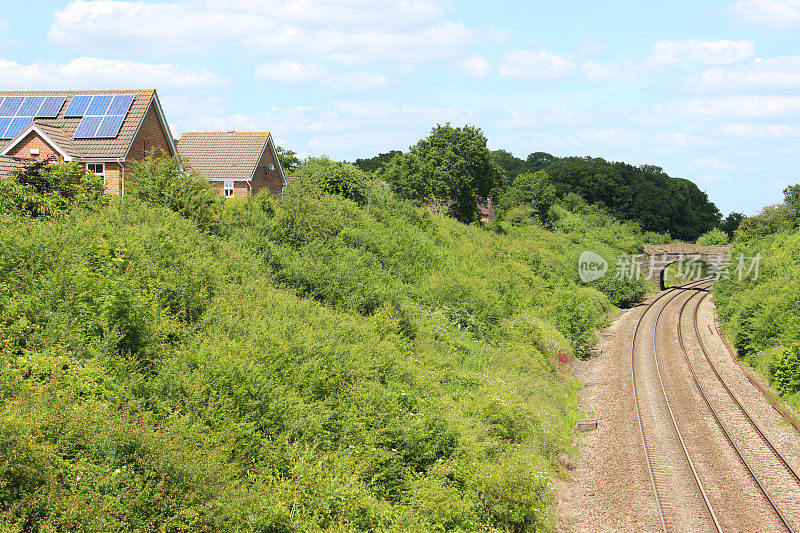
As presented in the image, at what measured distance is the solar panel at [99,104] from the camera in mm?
26453

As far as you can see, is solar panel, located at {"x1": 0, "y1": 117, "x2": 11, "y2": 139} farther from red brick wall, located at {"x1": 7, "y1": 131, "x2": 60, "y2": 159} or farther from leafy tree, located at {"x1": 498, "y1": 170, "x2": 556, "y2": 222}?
leafy tree, located at {"x1": 498, "y1": 170, "x2": 556, "y2": 222}

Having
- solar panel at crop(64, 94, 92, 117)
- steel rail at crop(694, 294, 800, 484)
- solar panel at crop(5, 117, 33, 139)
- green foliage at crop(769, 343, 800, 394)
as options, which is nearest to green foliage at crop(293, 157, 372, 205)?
solar panel at crop(64, 94, 92, 117)

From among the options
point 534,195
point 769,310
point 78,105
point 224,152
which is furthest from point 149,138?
point 534,195

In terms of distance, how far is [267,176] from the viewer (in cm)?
3941

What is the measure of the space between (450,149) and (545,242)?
1449cm

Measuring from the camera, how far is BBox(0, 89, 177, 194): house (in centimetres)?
2406

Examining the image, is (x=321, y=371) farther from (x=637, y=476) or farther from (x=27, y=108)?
(x=27, y=108)

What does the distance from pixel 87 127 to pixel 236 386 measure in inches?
809

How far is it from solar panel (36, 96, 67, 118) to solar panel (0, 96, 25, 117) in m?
1.22

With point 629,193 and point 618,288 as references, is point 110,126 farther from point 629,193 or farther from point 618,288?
point 629,193

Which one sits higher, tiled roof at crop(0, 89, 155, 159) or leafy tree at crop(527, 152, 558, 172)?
leafy tree at crop(527, 152, 558, 172)

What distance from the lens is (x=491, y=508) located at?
40.8ft

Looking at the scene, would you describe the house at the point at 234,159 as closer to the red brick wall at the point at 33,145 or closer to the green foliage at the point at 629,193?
the red brick wall at the point at 33,145

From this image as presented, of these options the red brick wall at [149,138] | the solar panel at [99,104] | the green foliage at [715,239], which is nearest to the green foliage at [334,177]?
the red brick wall at [149,138]
